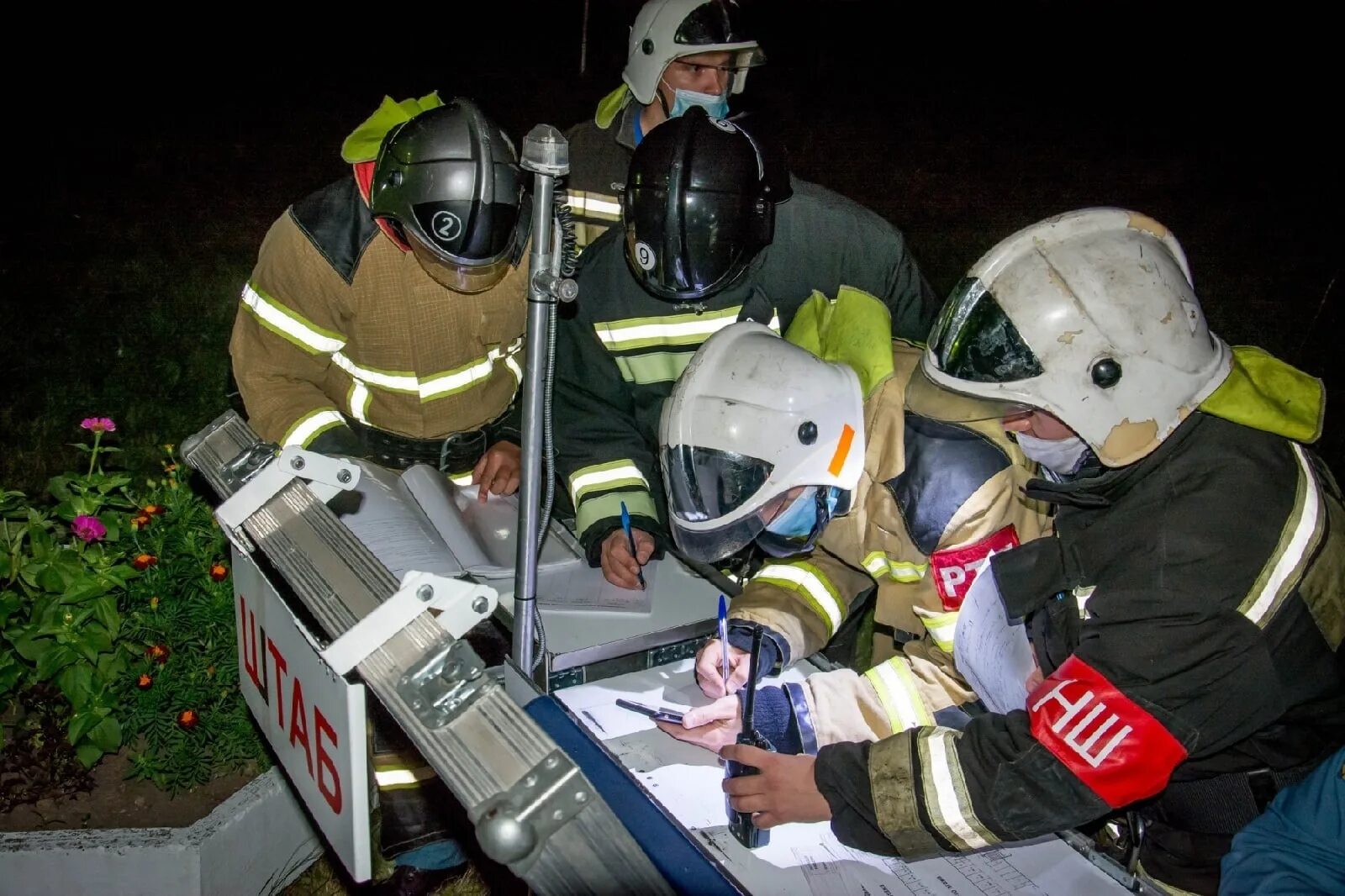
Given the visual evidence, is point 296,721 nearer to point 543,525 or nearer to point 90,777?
point 543,525

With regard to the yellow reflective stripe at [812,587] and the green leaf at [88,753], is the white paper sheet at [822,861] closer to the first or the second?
the yellow reflective stripe at [812,587]

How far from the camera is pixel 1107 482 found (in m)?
2.02

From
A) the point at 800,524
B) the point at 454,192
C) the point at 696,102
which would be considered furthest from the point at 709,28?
the point at 800,524

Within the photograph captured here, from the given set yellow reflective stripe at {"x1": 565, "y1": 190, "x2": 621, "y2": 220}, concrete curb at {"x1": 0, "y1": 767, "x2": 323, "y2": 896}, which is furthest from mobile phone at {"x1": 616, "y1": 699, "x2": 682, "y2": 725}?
yellow reflective stripe at {"x1": 565, "y1": 190, "x2": 621, "y2": 220}

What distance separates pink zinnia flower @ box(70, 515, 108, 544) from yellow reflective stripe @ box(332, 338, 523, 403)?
834mm

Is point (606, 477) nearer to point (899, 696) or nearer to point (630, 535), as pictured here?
point (630, 535)

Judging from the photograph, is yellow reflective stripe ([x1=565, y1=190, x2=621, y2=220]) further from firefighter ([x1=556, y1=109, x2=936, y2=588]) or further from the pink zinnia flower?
the pink zinnia flower

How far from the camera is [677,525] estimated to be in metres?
2.49

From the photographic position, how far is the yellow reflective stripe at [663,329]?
315cm

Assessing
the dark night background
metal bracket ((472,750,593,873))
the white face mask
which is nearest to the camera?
metal bracket ((472,750,593,873))

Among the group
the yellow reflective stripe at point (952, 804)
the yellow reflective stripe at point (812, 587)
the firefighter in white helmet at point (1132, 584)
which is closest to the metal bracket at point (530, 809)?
the firefighter in white helmet at point (1132, 584)

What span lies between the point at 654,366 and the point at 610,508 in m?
0.49

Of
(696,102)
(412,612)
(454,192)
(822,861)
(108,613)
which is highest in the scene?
(696,102)

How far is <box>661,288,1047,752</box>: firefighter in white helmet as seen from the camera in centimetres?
227
